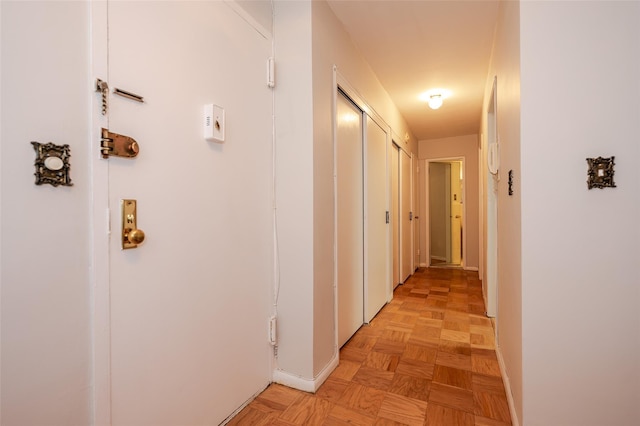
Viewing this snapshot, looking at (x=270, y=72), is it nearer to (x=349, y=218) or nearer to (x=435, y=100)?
(x=349, y=218)

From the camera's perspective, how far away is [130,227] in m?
1.05

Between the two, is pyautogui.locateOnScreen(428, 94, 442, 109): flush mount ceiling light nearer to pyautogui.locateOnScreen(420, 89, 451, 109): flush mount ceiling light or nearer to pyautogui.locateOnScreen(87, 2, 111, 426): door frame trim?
pyautogui.locateOnScreen(420, 89, 451, 109): flush mount ceiling light

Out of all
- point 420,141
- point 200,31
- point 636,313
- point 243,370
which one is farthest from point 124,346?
point 420,141

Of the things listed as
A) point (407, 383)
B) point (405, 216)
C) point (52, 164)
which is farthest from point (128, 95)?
point (405, 216)

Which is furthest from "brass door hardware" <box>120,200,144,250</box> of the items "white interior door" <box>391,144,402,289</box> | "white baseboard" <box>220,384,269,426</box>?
"white interior door" <box>391,144,402,289</box>

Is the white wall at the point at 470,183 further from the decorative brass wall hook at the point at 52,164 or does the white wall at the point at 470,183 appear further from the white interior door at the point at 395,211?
the decorative brass wall hook at the point at 52,164

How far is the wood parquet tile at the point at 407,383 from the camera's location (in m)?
1.52

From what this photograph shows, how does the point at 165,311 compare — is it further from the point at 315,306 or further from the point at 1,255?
the point at 315,306

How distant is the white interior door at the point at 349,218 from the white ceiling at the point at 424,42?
530mm

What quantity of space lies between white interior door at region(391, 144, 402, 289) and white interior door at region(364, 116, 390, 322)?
366 mm

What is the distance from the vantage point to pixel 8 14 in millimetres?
772

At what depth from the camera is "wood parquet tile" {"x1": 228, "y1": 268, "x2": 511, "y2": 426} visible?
4.99 feet

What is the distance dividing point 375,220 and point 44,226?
2572mm

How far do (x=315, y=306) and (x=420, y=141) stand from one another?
4860 millimetres
